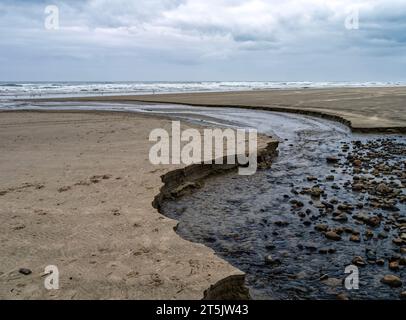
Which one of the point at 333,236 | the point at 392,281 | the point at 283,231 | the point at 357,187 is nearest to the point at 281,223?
the point at 283,231

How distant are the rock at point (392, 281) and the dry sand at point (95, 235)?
1821 mm

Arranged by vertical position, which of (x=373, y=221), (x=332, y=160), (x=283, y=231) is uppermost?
(x=332, y=160)

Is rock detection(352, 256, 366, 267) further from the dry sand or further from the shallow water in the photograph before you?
the dry sand

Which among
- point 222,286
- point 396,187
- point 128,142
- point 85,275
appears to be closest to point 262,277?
point 222,286

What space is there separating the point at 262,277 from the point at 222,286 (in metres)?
0.85

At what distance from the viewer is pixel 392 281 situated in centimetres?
466

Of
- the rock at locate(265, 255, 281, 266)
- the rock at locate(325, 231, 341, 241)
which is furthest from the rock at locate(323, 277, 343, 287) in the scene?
the rock at locate(325, 231, 341, 241)

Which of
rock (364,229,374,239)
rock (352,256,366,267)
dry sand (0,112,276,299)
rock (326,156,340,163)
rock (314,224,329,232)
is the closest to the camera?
dry sand (0,112,276,299)

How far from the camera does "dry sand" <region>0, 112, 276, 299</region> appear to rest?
4.05 metres

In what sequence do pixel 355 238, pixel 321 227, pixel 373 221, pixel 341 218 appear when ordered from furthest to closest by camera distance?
pixel 341 218 < pixel 373 221 < pixel 321 227 < pixel 355 238

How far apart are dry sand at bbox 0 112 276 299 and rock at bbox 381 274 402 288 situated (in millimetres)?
1821

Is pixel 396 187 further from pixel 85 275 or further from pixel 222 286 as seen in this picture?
pixel 85 275

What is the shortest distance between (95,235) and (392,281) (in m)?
3.80

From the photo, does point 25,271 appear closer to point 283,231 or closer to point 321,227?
point 283,231
